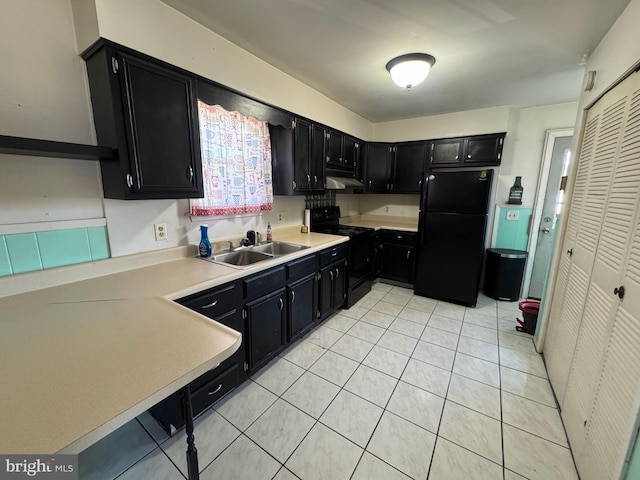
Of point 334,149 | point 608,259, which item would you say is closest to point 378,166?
point 334,149

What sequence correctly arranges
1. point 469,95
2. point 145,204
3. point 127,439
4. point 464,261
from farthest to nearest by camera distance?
point 464,261 → point 469,95 → point 145,204 → point 127,439

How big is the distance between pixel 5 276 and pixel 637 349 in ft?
9.19

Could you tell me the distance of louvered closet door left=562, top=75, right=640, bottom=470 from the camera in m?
1.21

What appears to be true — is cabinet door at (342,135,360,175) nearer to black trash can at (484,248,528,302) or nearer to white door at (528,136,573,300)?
black trash can at (484,248,528,302)

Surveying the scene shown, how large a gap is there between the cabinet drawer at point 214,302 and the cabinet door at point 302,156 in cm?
129

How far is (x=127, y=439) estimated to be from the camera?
1.47m

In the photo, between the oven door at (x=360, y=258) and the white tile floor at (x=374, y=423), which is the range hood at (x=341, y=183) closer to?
the oven door at (x=360, y=258)

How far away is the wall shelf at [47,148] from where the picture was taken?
3.53 feet

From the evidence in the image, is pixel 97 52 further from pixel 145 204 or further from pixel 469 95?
pixel 469 95

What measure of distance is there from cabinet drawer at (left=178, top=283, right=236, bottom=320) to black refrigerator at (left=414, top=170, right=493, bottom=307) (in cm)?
259

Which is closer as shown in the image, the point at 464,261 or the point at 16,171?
the point at 16,171

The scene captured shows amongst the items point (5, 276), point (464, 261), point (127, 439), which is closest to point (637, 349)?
point (464, 261)

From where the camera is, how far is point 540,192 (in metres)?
3.24

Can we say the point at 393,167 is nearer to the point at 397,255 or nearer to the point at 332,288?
the point at 397,255
